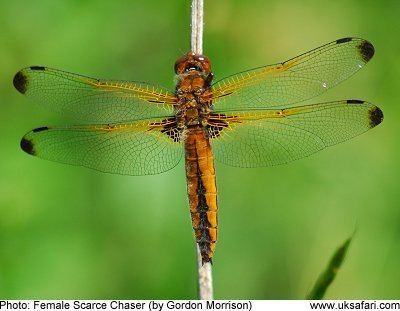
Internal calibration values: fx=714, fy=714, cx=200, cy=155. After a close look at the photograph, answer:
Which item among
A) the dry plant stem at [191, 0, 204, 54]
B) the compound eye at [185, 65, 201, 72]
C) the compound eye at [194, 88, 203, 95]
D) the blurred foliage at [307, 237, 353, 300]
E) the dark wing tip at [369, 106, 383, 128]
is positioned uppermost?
the dry plant stem at [191, 0, 204, 54]

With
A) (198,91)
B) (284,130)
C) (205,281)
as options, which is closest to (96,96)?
(198,91)

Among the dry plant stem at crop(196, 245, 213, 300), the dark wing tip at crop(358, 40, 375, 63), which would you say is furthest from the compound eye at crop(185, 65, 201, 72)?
the dry plant stem at crop(196, 245, 213, 300)

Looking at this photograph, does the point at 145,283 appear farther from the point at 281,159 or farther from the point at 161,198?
the point at 281,159

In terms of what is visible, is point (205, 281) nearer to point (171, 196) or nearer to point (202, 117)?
point (202, 117)

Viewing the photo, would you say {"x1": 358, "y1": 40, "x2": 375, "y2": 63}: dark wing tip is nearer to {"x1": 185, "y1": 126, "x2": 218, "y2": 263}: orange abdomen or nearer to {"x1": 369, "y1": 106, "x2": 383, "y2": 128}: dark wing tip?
{"x1": 369, "y1": 106, "x2": 383, "y2": 128}: dark wing tip

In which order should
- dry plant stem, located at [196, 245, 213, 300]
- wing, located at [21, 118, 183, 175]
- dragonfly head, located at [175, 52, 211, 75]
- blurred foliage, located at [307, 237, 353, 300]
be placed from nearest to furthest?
blurred foliage, located at [307, 237, 353, 300], dry plant stem, located at [196, 245, 213, 300], dragonfly head, located at [175, 52, 211, 75], wing, located at [21, 118, 183, 175]
